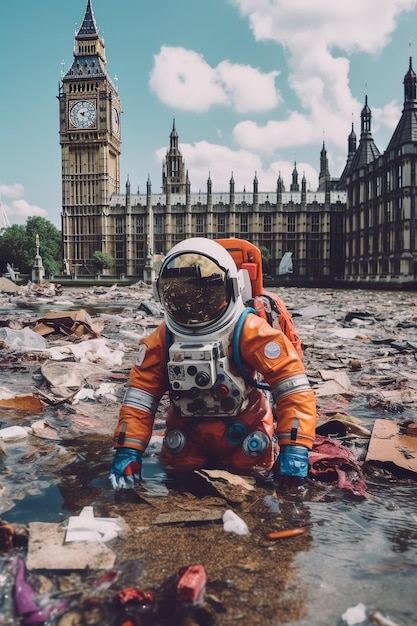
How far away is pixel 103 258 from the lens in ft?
233

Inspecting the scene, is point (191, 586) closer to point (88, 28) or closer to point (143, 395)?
point (143, 395)

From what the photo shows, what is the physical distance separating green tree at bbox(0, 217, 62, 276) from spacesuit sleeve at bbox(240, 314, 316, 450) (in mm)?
71076

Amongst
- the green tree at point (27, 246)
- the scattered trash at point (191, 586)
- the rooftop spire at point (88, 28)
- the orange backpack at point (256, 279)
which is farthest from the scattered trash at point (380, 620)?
the rooftop spire at point (88, 28)

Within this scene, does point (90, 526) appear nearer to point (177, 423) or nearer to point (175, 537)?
point (175, 537)

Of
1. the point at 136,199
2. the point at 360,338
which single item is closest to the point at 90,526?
the point at 360,338

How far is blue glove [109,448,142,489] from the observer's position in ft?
7.97

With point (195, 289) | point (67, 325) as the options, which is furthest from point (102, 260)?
point (195, 289)

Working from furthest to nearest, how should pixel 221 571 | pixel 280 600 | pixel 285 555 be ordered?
pixel 285 555
pixel 221 571
pixel 280 600

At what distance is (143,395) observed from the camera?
8.62 ft

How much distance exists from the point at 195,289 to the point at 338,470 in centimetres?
118

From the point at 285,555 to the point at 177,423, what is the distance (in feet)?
3.58

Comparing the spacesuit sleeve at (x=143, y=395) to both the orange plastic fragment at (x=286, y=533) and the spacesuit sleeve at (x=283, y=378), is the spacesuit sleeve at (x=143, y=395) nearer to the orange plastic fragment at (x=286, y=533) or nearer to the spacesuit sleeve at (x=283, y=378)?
the spacesuit sleeve at (x=283, y=378)

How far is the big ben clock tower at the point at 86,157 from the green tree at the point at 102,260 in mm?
2272

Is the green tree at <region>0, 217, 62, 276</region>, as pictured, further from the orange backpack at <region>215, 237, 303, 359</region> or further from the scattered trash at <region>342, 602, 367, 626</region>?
the scattered trash at <region>342, 602, 367, 626</region>
